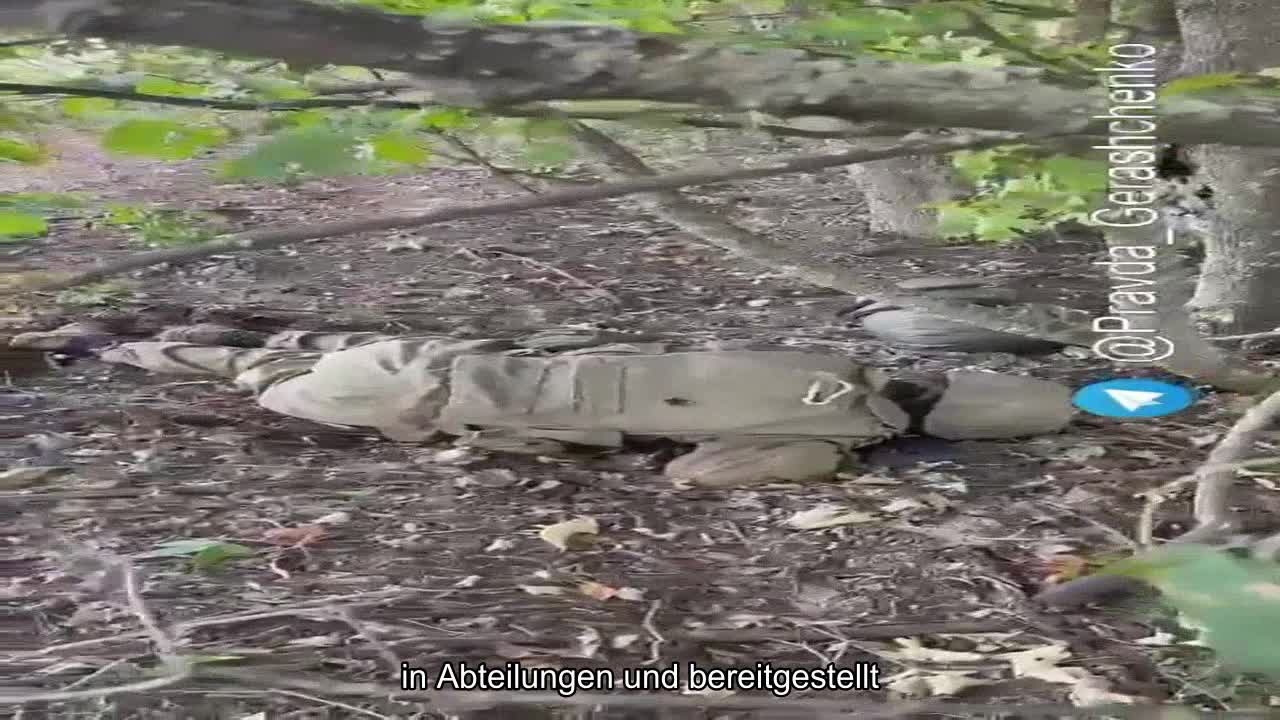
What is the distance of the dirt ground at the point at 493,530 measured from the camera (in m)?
0.96

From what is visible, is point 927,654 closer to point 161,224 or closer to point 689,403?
point 689,403

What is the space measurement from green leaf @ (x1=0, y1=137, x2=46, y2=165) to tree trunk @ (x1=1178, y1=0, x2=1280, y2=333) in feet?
3.17

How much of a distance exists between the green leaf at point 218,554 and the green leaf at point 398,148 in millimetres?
473

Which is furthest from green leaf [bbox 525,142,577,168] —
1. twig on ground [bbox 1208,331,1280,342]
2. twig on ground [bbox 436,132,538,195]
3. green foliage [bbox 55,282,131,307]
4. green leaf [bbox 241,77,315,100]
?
green foliage [bbox 55,282,131,307]

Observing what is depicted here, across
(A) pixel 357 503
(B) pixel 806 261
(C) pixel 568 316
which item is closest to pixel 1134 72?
(B) pixel 806 261

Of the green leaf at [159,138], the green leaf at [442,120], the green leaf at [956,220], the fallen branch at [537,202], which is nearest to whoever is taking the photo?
the fallen branch at [537,202]

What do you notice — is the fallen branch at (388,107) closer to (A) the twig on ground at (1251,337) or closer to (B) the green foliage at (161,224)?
(A) the twig on ground at (1251,337)

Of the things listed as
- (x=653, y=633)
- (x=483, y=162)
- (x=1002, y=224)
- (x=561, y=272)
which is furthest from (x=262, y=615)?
(x=1002, y=224)

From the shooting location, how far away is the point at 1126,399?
1272mm

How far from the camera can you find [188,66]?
878mm

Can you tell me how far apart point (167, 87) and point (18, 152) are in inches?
4.7

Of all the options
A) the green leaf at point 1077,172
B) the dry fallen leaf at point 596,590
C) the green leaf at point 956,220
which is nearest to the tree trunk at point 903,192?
the green leaf at point 956,220

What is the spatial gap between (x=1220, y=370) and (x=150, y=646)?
1.07m

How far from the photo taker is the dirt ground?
0.96 meters
